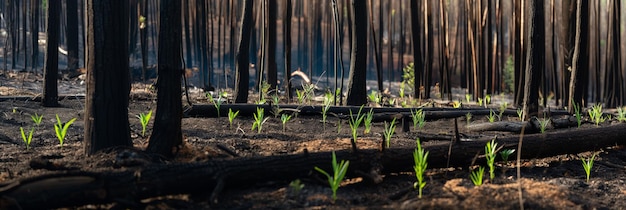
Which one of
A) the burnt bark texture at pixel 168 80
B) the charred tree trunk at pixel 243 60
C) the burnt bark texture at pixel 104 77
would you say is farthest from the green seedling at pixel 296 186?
the charred tree trunk at pixel 243 60

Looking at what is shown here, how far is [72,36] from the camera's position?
14.3 metres

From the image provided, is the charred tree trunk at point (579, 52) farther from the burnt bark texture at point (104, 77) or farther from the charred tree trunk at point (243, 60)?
the burnt bark texture at point (104, 77)

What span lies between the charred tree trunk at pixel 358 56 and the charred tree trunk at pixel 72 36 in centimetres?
761

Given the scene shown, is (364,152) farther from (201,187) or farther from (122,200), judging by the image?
(122,200)

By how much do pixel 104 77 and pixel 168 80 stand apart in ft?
1.48

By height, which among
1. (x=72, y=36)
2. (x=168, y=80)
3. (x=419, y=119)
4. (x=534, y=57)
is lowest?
(x=419, y=119)

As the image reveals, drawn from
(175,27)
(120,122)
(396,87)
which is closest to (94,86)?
(120,122)

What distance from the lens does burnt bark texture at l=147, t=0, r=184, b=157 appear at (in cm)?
398

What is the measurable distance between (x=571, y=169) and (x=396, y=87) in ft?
45.4

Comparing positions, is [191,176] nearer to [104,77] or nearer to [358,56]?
[104,77]

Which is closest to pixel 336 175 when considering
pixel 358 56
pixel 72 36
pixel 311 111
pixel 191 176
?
pixel 191 176

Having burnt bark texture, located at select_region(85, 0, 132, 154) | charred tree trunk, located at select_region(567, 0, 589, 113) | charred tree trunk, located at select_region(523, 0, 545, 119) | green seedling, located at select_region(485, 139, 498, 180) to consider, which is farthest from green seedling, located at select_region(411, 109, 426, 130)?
burnt bark texture, located at select_region(85, 0, 132, 154)

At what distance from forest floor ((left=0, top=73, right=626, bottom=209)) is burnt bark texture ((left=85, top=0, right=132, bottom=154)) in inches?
5.6

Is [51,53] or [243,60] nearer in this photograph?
[51,53]
